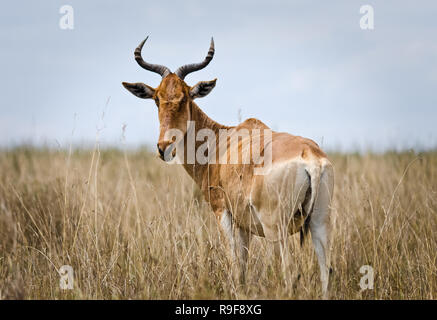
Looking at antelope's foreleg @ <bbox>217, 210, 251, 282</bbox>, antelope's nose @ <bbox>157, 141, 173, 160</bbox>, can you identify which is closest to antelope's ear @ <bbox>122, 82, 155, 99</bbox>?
antelope's nose @ <bbox>157, 141, 173, 160</bbox>

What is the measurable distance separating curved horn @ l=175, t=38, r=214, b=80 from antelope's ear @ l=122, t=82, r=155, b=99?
1.46 ft

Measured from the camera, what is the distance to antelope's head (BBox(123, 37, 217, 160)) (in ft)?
18.1

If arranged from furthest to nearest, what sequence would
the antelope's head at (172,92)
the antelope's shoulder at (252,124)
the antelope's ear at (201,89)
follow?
the antelope's shoulder at (252,124), the antelope's ear at (201,89), the antelope's head at (172,92)

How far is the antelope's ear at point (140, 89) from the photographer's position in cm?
575

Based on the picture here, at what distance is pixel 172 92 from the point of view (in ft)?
18.4

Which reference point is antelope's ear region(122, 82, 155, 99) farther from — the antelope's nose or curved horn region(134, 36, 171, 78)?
the antelope's nose

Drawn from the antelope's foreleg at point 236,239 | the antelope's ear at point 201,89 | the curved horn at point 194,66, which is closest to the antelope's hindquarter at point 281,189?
the antelope's foreleg at point 236,239

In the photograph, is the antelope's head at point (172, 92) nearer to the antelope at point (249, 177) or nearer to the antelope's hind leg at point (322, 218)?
Answer: the antelope at point (249, 177)

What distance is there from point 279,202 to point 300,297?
0.87 m
